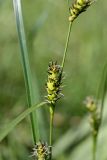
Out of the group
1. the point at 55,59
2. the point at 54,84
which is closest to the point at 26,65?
the point at 54,84

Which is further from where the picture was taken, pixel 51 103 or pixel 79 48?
pixel 79 48

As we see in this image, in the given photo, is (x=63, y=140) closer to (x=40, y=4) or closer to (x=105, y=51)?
(x=105, y=51)

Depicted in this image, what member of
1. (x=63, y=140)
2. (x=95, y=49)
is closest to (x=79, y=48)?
(x=95, y=49)

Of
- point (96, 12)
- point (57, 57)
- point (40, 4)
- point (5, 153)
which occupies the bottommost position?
point (5, 153)

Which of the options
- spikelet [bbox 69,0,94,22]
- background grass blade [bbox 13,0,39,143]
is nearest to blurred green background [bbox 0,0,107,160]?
background grass blade [bbox 13,0,39,143]

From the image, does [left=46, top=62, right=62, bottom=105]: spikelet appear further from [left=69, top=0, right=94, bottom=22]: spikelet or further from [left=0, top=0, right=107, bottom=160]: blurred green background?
[left=0, top=0, right=107, bottom=160]: blurred green background

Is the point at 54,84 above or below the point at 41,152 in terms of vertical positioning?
above

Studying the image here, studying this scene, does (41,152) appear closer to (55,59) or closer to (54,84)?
(54,84)

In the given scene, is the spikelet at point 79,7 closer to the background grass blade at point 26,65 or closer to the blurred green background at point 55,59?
the background grass blade at point 26,65
